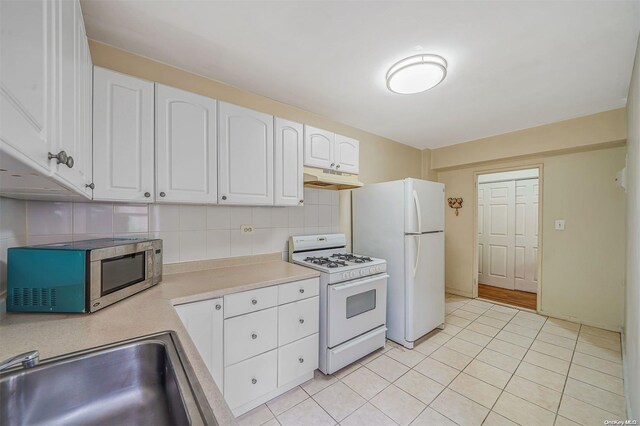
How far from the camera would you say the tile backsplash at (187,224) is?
57.7 inches

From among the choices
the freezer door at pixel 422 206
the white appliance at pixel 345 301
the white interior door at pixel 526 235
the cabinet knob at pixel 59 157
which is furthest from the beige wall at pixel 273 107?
the white interior door at pixel 526 235

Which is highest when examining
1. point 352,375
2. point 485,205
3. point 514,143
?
point 514,143

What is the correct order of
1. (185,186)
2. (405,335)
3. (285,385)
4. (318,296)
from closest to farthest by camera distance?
(185,186) < (285,385) < (318,296) < (405,335)

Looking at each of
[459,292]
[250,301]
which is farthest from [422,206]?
[459,292]

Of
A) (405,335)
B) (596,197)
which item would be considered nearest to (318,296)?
(405,335)

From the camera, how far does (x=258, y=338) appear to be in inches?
65.2

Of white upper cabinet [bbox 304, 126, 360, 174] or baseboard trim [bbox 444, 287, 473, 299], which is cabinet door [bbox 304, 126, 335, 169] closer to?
white upper cabinet [bbox 304, 126, 360, 174]

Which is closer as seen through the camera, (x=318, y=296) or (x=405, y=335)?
(x=318, y=296)

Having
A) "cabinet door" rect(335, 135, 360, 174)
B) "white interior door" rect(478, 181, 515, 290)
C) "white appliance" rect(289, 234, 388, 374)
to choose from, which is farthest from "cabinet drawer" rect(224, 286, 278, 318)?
"white interior door" rect(478, 181, 515, 290)

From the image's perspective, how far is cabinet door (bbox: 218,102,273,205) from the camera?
1.79 m

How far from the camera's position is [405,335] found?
8.14 feet

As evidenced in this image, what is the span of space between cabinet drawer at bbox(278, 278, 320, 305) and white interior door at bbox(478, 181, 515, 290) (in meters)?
4.10

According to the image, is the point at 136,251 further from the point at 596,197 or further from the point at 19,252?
the point at 596,197

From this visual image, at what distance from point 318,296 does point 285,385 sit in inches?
26.0
